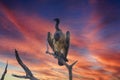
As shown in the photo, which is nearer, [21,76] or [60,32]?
[21,76]

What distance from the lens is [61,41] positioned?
14.1 meters

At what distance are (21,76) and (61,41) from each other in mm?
8559

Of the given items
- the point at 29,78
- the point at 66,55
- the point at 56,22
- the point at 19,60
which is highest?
the point at 56,22

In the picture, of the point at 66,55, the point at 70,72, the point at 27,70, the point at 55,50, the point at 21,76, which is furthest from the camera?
the point at 55,50

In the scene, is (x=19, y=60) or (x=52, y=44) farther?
(x=52, y=44)

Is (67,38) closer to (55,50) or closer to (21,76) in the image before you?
(55,50)

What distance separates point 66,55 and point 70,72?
22.1 feet

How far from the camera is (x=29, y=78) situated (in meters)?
5.17

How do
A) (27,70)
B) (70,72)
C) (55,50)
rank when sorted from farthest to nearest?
(55,50), (70,72), (27,70)

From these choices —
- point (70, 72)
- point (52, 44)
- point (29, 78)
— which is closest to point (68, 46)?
point (52, 44)

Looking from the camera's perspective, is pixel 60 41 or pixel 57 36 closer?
pixel 57 36

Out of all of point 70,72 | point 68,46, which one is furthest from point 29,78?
point 68,46

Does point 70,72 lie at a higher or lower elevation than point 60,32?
lower

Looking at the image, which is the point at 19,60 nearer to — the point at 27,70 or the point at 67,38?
the point at 27,70
